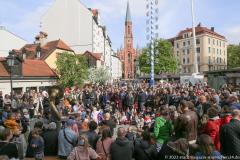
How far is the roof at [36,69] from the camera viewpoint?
111ft

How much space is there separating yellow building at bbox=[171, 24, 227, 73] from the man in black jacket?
82.4 m

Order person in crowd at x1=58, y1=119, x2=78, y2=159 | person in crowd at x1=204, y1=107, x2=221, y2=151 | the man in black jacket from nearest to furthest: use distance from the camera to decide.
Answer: the man in black jacket → person in crowd at x1=204, y1=107, x2=221, y2=151 → person in crowd at x1=58, y1=119, x2=78, y2=159

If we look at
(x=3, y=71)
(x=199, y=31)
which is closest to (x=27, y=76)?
(x=3, y=71)

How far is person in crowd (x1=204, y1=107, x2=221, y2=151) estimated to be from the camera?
7432 millimetres

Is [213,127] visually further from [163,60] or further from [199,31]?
[199,31]

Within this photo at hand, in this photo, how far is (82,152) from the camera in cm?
671

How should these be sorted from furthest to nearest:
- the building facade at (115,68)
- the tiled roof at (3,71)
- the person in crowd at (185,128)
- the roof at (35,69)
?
the building facade at (115,68) < the roof at (35,69) < the tiled roof at (3,71) < the person in crowd at (185,128)

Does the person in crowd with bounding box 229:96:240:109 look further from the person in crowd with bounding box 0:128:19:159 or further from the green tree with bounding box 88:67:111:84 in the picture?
the green tree with bounding box 88:67:111:84

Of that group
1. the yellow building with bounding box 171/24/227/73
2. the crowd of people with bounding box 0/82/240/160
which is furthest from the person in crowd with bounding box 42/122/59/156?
the yellow building with bounding box 171/24/227/73

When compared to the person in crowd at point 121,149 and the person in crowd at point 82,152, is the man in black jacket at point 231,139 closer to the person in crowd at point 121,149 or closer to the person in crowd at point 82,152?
the person in crowd at point 121,149

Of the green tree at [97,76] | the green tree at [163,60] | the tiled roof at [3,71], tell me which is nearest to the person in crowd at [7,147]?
the tiled roof at [3,71]

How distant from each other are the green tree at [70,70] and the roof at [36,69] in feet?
4.05

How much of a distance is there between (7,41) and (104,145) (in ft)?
140

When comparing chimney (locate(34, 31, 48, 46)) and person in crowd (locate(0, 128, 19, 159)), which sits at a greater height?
chimney (locate(34, 31, 48, 46))
